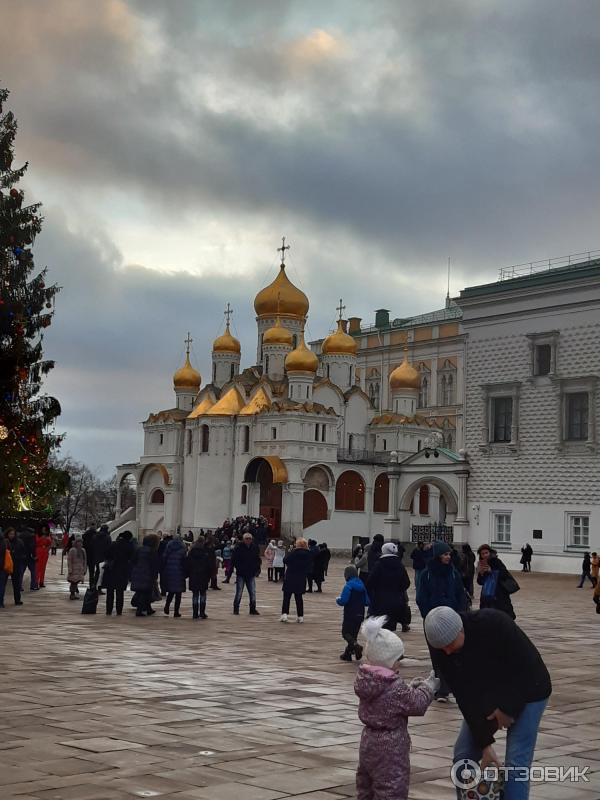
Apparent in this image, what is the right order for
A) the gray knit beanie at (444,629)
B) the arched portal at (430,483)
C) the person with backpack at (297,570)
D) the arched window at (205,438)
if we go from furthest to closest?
the arched window at (205,438) → the arched portal at (430,483) → the person with backpack at (297,570) → the gray knit beanie at (444,629)

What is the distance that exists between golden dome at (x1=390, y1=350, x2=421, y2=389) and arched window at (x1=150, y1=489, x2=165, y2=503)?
14832mm

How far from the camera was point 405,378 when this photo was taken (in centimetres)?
6138

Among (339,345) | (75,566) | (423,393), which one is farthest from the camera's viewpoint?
(423,393)

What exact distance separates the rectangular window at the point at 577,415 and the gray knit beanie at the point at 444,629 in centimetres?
3220

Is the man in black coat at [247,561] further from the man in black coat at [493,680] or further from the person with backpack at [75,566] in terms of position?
the man in black coat at [493,680]

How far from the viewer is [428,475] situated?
137 ft

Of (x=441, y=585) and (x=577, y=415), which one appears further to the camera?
(x=577, y=415)

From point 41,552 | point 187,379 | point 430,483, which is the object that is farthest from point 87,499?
point 41,552

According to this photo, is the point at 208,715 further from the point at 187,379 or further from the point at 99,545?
the point at 187,379

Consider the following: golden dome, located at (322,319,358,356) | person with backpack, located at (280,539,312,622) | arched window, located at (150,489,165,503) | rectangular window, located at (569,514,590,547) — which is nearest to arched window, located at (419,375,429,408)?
golden dome, located at (322,319,358,356)

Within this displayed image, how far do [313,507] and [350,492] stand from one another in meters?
2.62

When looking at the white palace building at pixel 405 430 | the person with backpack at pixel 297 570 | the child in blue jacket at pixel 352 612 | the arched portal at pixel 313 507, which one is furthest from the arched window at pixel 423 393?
the child in blue jacket at pixel 352 612

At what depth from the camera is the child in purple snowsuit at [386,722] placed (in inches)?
192

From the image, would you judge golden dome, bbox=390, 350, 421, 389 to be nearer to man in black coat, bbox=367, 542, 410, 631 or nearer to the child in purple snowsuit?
man in black coat, bbox=367, 542, 410, 631
